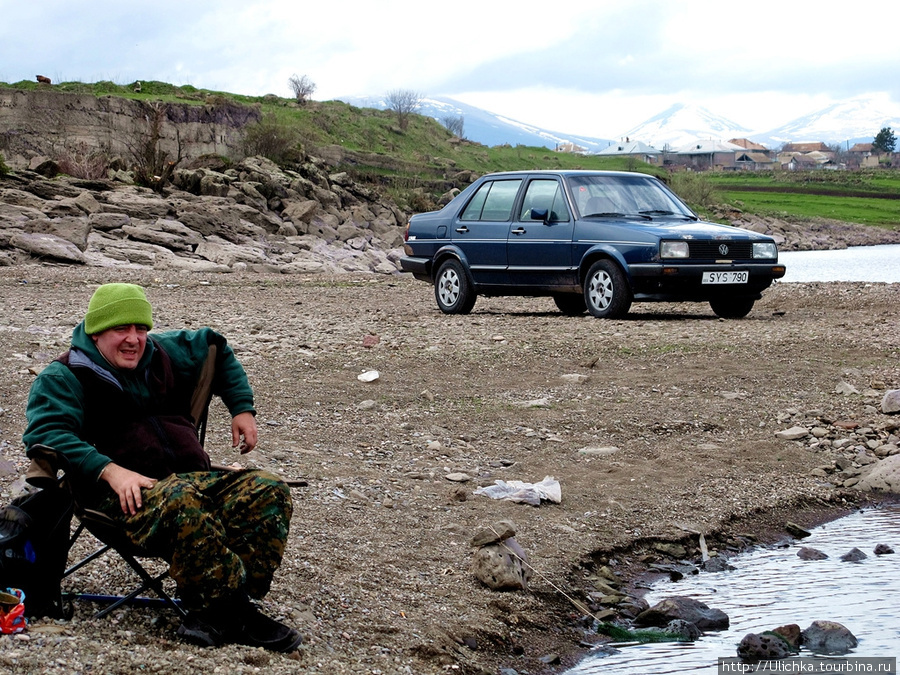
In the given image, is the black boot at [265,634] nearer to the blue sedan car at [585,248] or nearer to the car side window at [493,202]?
the blue sedan car at [585,248]

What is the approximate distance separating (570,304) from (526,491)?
830 cm

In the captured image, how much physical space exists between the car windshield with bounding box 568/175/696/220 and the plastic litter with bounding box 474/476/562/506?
7.27 m

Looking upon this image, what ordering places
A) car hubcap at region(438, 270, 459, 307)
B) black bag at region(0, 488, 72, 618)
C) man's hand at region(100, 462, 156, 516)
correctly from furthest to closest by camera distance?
car hubcap at region(438, 270, 459, 307), black bag at region(0, 488, 72, 618), man's hand at region(100, 462, 156, 516)

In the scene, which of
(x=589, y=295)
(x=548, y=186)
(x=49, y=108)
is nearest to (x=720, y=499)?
(x=589, y=295)

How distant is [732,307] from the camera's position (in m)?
13.2

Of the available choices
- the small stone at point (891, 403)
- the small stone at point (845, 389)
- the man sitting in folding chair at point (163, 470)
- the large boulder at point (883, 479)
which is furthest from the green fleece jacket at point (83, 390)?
the small stone at point (845, 389)

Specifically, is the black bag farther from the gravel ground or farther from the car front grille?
the car front grille

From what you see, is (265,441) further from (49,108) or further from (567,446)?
(49,108)

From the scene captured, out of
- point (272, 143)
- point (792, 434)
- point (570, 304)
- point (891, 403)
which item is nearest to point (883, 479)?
point (792, 434)

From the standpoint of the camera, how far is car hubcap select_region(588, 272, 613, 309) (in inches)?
492

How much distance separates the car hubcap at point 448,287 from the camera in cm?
1383

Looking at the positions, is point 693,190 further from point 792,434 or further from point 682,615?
point 682,615

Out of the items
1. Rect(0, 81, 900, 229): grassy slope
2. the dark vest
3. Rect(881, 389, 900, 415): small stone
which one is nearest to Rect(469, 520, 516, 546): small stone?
the dark vest

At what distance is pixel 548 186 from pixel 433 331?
271 centimetres
